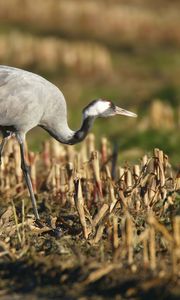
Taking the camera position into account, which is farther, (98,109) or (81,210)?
(98,109)

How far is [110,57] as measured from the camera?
81.7 feet

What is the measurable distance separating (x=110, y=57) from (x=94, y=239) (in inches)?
715

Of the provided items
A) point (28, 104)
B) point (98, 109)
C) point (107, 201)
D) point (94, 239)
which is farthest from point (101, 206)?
point (28, 104)

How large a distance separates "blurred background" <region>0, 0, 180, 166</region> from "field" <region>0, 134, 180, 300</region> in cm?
345

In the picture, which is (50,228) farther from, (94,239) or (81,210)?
(94,239)

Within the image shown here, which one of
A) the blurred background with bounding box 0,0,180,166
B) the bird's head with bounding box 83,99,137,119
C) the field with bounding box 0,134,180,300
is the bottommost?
the field with bounding box 0,134,180,300

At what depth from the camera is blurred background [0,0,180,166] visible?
1606 cm

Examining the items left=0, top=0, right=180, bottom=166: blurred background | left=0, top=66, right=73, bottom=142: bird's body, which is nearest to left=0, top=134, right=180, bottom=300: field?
left=0, top=66, right=73, bottom=142: bird's body

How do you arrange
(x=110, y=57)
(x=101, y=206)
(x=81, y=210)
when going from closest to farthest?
(x=81, y=210), (x=101, y=206), (x=110, y=57)

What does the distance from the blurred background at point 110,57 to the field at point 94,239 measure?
3450 millimetres

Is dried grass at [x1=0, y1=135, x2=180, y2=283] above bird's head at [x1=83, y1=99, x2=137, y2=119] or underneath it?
underneath

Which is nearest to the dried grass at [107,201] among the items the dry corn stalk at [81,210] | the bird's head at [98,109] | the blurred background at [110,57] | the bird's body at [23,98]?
the dry corn stalk at [81,210]

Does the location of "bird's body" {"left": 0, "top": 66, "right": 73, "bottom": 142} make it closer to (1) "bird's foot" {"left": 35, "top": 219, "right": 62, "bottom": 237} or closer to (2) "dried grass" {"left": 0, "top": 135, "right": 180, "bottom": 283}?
(2) "dried grass" {"left": 0, "top": 135, "right": 180, "bottom": 283}

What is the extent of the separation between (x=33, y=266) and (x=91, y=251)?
1.89 ft
